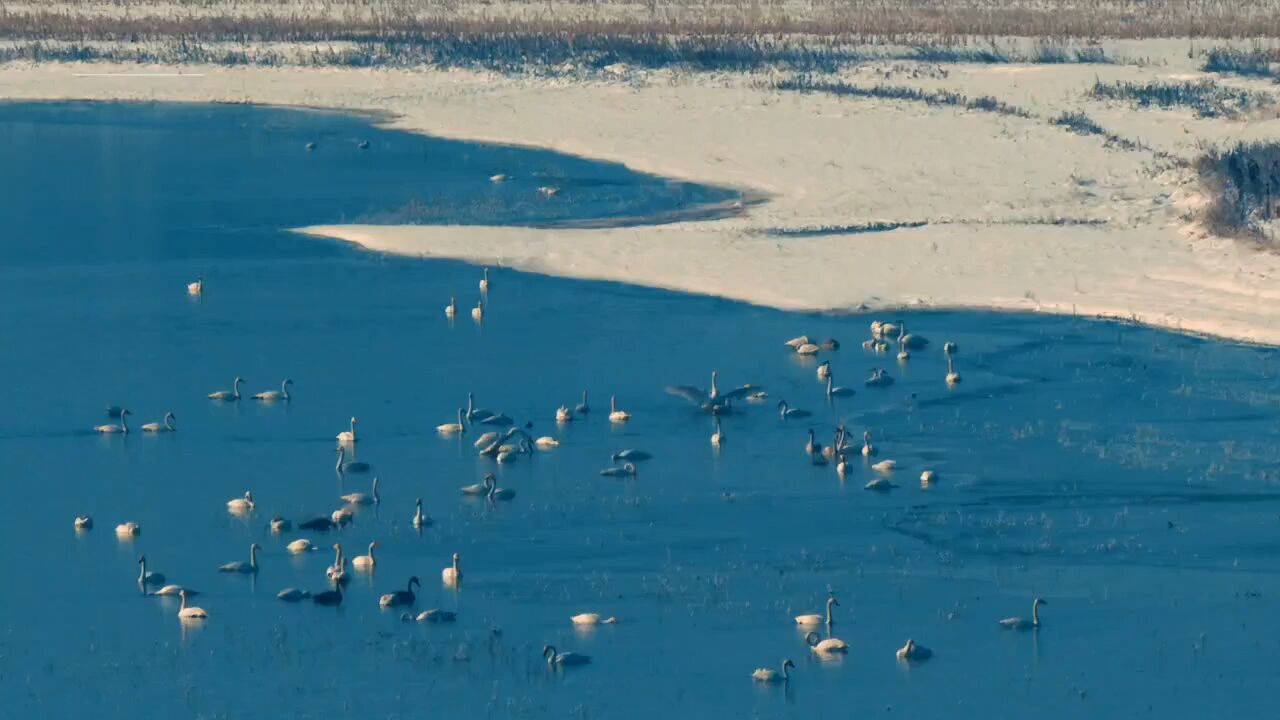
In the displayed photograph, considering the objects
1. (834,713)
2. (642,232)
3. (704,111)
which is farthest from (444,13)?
(834,713)

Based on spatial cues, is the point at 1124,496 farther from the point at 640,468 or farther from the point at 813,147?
the point at 813,147

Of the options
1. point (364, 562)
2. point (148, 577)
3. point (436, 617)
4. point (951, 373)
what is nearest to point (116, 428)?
point (148, 577)

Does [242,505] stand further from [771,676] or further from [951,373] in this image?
[951,373]

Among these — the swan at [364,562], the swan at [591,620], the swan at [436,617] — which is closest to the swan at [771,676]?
the swan at [591,620]

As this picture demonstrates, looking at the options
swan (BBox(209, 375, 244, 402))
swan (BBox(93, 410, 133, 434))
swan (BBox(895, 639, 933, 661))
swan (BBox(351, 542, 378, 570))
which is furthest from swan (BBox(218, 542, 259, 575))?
swan (BBox(209, 375, 244, 402))

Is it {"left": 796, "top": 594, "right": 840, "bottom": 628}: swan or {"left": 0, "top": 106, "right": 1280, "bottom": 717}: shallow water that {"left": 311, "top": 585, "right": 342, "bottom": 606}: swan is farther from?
{"left": 796, "top": 594, "right": 840, "bottom": 628}: swan

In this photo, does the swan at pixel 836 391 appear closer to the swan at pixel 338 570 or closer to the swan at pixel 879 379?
the swan at pixel 879 379
